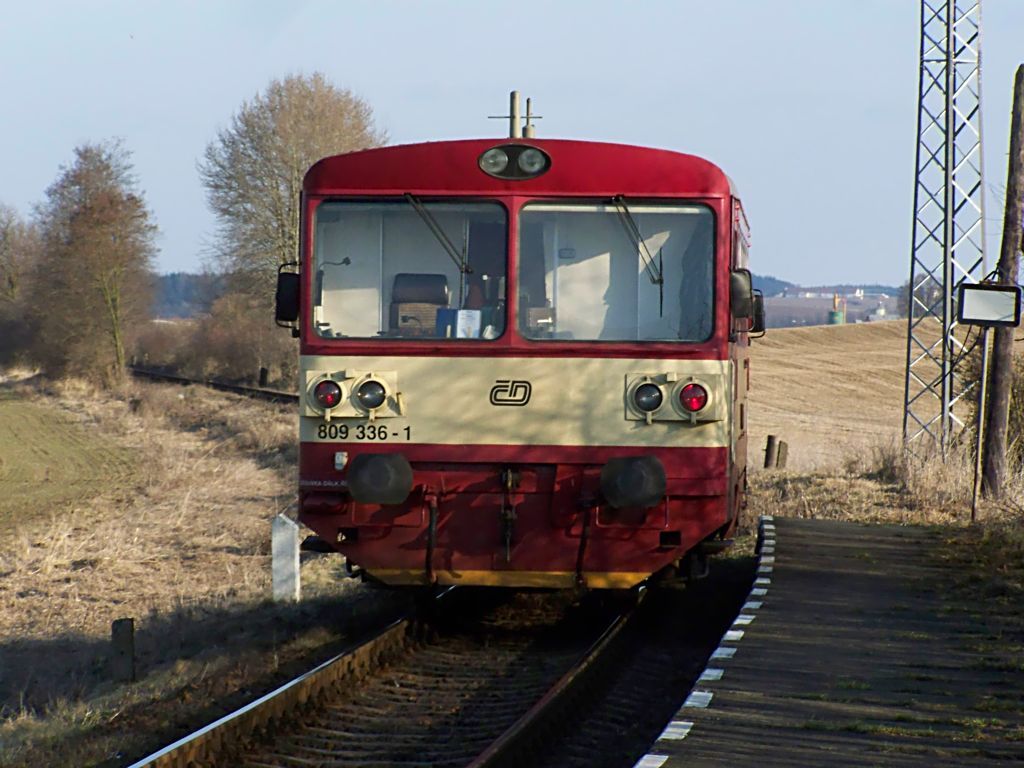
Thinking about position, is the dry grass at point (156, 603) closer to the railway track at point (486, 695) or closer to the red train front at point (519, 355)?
the railway track at point (486, 695)

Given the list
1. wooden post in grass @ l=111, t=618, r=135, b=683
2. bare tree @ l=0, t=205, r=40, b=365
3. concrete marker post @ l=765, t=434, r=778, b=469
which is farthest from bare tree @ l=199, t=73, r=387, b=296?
wooden post in grass @ l=111, t=618, r=135, b=683

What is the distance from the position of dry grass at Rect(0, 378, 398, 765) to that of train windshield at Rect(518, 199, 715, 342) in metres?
2.68

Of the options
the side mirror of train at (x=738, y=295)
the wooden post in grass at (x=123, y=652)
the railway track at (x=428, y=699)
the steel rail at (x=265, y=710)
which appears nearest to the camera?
the steel rail at (x=265, y=710)

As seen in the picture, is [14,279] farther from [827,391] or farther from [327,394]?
[327,394]

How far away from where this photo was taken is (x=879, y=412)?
44.7m

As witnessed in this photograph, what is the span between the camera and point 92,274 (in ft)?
161

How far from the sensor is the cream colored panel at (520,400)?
840cm

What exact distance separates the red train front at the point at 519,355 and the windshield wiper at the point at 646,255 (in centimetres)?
2

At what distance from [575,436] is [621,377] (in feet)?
1.48

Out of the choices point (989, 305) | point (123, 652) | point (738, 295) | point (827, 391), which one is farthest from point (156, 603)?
point (827, 391)

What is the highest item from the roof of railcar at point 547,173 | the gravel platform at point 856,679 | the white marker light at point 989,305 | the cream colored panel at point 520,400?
the roof of railcar at point 547,173

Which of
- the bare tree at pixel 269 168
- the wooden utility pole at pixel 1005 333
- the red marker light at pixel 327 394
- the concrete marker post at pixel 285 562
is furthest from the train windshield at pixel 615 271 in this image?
the bare tree at pixel 269 168

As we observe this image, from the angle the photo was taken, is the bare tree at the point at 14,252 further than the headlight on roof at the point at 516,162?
Yes

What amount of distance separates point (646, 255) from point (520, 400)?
1.18 metres
